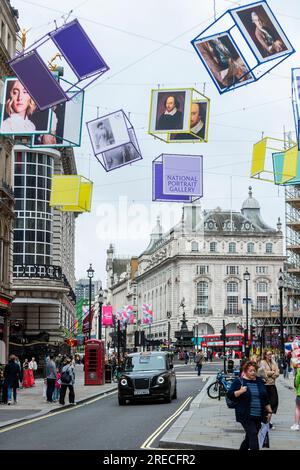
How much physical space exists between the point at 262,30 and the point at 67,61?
430 centimetres

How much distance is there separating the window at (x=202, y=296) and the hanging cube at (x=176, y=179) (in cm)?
12060

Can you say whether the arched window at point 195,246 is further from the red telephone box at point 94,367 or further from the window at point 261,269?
the red telephone box at point 94,367

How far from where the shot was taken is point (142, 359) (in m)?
30.6

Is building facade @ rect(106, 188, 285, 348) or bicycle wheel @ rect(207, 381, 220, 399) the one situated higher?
building facade @ rect(106, 188, 285, 348)

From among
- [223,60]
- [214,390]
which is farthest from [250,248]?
[223,60]

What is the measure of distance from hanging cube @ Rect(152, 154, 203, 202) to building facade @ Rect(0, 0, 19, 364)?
2146 cm

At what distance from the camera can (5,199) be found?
43312 mm

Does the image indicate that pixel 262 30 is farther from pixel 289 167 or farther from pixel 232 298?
pixel 232 298

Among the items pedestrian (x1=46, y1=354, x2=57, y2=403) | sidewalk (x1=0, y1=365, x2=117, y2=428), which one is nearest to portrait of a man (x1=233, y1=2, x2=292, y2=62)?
sidewalk (x1=0, y1=365, x2=117, y2=428)

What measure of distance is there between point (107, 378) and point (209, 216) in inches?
3920

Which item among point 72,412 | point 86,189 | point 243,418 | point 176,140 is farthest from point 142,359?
point 243,418

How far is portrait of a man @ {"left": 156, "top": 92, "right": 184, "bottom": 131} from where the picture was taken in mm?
19297

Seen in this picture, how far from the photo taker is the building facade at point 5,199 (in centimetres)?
4291

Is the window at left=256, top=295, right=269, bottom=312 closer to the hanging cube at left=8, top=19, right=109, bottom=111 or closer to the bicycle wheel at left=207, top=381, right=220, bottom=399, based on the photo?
the bicycle wheel at left=207, top=381, right=220, bottom=399
